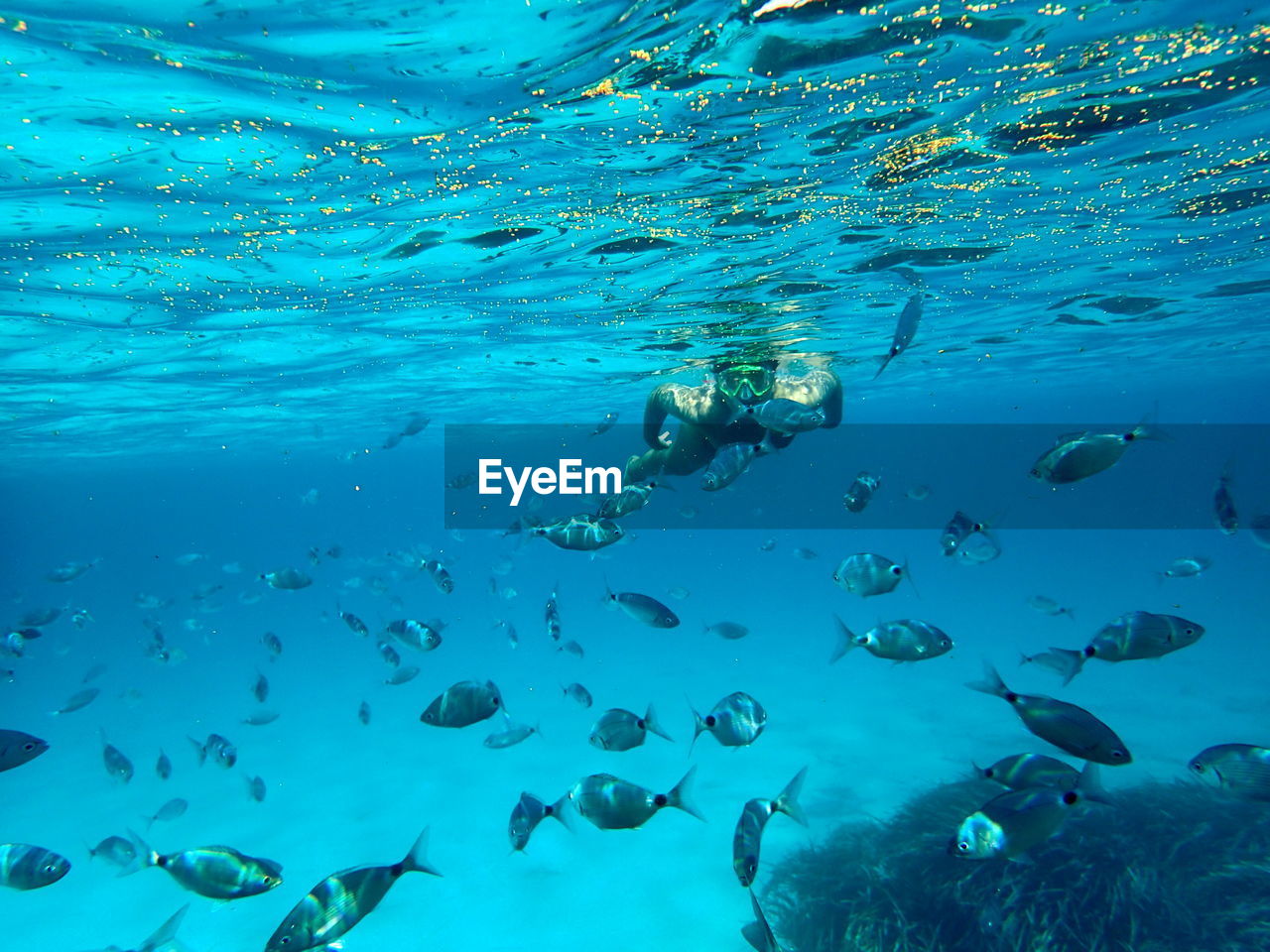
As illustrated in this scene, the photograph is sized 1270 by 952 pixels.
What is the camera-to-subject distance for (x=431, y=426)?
136 ft

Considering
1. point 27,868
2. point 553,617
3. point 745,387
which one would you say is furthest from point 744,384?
point 27,868

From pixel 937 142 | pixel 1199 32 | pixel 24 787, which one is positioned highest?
pixel 1199 32

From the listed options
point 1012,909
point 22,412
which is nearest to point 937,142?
point 1012,909

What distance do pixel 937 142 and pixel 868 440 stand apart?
10619 cm

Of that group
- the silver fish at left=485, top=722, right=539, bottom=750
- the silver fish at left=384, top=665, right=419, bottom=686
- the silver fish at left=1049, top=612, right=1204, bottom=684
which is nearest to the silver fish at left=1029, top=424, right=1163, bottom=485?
the silver fish at left=1049, top=612, right=1204, bottom=684

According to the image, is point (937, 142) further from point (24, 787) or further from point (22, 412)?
point (22, 412)

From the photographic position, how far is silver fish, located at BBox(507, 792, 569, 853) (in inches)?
241

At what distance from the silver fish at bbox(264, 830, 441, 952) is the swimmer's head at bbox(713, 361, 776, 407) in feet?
28.8

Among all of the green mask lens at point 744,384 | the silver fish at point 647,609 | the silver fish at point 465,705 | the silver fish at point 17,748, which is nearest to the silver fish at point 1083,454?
the silver fish at point 647,609

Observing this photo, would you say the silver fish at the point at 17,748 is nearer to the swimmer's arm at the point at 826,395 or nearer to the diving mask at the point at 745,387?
the diving mask at the point at 745,387

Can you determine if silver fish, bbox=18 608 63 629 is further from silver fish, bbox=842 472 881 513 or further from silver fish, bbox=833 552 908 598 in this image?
silver fish, bbox=842 472 881 513

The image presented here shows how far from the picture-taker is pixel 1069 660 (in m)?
6.64

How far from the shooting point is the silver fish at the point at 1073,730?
14.6 feet

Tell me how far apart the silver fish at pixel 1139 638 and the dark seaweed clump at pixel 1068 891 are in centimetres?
453
